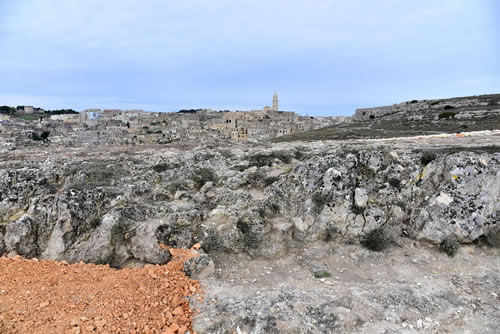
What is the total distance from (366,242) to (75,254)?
10.1 m

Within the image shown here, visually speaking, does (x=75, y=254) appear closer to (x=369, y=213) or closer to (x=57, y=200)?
(x=57, y=200)

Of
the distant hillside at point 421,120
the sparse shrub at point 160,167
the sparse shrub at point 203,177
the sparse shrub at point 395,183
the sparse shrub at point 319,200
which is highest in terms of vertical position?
the distant hillside at point 421,120

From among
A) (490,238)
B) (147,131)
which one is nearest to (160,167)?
(490,238)

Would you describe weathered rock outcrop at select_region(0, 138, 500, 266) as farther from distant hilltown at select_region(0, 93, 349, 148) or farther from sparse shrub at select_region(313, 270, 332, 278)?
distant hilltown at select_region(0, 93, 349, 148)

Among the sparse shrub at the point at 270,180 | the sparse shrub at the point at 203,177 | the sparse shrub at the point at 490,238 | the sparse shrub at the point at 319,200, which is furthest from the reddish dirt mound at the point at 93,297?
the sparse shrub at the point at 490,238

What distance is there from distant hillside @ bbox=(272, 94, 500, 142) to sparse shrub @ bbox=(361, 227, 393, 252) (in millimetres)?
20361

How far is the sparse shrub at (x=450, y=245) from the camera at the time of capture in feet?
29.8

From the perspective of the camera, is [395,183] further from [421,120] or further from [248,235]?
[421,120]

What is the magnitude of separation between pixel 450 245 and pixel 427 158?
3.98m

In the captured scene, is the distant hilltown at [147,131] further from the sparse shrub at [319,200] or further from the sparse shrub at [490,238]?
the sparse shrub at [490,238]

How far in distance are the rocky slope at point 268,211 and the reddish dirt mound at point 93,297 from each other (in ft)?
2.02

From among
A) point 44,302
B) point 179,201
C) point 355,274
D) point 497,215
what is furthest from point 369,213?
point 44,302

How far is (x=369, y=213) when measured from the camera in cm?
1022

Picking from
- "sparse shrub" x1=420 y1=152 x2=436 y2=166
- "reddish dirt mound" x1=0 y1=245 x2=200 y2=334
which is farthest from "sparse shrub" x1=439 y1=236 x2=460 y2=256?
"reddish dirt mound" x1=0 y1=245 x2=200 y2=334
